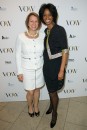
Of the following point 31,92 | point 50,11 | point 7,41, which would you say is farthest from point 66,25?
point 31,92

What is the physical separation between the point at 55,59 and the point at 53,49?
116 mm

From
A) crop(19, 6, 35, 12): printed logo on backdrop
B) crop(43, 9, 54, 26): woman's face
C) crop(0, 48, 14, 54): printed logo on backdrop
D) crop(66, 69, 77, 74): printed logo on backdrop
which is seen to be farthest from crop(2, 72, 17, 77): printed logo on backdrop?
crop(43, 9, 54, 26): woman's face

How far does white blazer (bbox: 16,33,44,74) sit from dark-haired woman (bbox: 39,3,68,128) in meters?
0.07

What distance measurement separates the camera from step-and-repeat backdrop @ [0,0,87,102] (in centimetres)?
224

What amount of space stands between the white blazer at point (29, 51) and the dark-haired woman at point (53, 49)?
7cm

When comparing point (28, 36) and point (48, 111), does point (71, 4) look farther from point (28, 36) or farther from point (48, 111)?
point (48, 111)

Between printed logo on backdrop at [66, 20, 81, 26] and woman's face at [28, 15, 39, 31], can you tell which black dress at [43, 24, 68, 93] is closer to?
woman's face at [28, 15, 39, 31]

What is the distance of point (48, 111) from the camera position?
7.99 ft

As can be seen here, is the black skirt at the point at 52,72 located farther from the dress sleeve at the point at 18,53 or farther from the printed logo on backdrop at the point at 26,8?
the printed logo on backdrop at the point at 26,8

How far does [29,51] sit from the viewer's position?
6.61 feet

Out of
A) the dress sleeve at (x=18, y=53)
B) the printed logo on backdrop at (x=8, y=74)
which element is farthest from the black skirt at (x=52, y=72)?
the printed logo on backdrop at (x=8, y=74)

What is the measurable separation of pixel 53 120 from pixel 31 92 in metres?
0.44

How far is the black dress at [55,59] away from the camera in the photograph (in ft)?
6.02

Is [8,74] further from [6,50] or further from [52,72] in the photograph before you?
[52,72]
